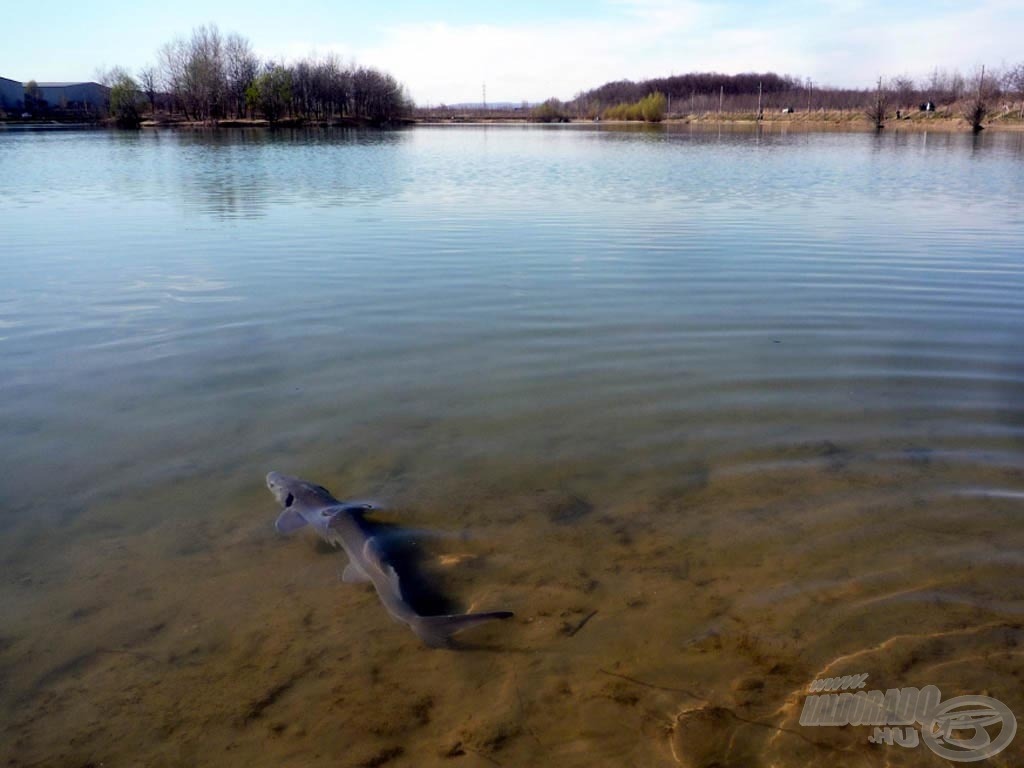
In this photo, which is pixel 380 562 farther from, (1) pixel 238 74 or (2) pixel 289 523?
(1) pixel 238 74

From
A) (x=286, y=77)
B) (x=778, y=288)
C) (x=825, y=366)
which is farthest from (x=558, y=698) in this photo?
(x=286, y=77)

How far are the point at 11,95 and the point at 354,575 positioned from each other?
123327mm

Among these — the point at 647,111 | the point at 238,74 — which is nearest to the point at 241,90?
the point at 238,74

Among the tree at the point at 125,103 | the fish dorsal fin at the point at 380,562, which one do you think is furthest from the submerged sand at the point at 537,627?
→ the tree at the point at 125,103

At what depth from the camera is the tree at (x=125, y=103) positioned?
77.8 metres

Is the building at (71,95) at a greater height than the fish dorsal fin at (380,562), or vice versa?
the building at (71,95)

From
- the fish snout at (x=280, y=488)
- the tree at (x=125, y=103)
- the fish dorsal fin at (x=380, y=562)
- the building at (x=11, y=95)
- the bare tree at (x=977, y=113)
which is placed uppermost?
the building at (x=11, y=95)

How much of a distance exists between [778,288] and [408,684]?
7.50 m

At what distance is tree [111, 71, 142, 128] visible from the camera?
77812mm

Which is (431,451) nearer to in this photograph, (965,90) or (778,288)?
(778,288)

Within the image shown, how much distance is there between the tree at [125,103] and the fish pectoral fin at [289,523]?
85.2 metres

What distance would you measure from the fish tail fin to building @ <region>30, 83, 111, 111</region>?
359 feet

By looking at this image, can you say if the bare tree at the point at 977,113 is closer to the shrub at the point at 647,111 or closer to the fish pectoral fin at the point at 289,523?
the shrub at the point at 647,111

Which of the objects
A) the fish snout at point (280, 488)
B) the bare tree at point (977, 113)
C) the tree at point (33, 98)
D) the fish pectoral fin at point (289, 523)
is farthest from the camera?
the tree at point (33, 98)
